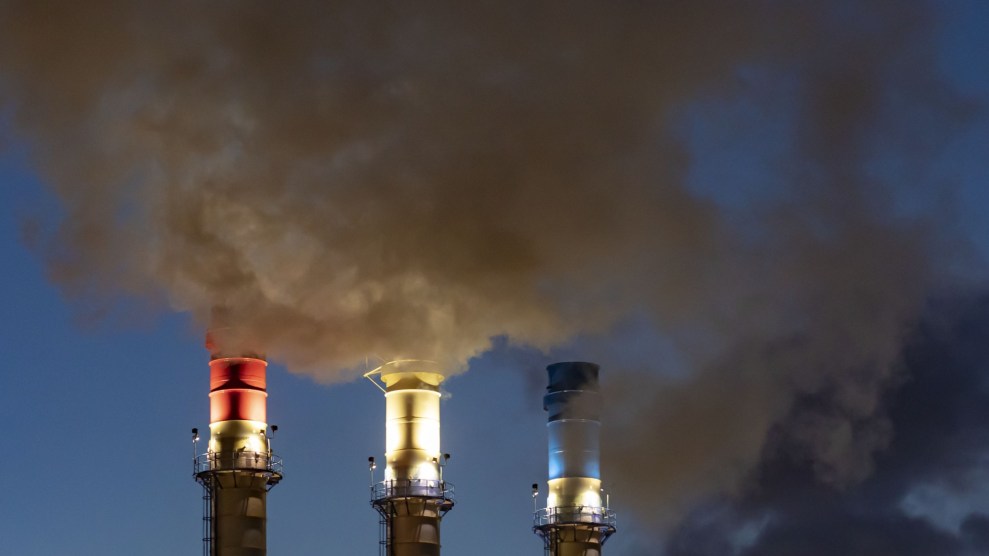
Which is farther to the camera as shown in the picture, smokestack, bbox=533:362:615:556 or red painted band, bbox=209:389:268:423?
smokestack, bbox=533:362:615:556

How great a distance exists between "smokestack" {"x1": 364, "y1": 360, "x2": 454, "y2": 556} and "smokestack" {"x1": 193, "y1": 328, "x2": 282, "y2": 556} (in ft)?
19.2

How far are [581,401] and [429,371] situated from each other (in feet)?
45.8

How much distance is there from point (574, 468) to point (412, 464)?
13702mm

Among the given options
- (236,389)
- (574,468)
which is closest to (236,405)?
(236,389)

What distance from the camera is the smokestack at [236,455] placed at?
81.0 m

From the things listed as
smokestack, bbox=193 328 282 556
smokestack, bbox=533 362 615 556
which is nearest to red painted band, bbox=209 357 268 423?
smokestack, bbox=193 328 282 556

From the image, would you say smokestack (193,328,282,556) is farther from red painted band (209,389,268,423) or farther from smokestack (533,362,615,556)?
smokestack (533,362,615,556)

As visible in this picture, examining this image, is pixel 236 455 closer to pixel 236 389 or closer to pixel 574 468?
pixel 236 389

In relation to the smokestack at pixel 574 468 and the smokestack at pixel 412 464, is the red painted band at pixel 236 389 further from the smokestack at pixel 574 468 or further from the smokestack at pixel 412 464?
the smokestack at pixel 574 468

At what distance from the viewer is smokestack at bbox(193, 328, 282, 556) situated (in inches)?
3189

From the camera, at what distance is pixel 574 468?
9681 cm

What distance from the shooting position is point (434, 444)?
86500 millimetres

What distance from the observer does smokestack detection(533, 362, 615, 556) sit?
95688 mm

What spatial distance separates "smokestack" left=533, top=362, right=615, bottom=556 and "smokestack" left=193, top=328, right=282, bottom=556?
18437mm
